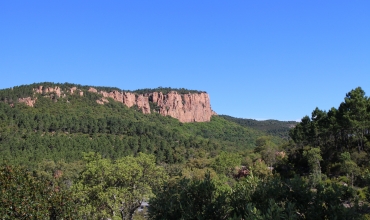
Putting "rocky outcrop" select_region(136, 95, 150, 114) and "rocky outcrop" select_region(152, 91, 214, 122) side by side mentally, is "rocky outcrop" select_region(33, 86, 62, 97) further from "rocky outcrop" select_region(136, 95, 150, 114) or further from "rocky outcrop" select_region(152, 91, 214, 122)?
"rocky outcrop" select_region(152, 91, 214, 122)

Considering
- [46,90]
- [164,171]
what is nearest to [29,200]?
[164,171]

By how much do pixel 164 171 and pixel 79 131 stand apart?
78908 millimetres

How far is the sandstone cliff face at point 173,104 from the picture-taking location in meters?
174

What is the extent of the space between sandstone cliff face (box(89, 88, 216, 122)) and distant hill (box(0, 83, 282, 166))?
5.72 metres

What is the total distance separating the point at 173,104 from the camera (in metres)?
186

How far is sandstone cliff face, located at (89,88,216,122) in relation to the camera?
174 meters

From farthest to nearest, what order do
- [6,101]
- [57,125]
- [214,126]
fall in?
[214,126]
[6,101]
[57,125]

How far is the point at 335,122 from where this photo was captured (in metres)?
42.2

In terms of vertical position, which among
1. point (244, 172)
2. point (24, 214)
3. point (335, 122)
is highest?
point (335, 122)

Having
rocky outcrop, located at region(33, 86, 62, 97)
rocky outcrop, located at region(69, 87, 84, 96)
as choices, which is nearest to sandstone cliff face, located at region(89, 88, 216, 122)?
rocky outcrop, located at region(69, 87, 84, 96)

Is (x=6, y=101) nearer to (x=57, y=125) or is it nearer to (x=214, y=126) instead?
(x=57, y=125)

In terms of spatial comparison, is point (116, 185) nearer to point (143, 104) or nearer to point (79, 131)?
point (79, 131)

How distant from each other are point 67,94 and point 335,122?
4907 inches

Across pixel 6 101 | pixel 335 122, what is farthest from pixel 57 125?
pixel 335 122
